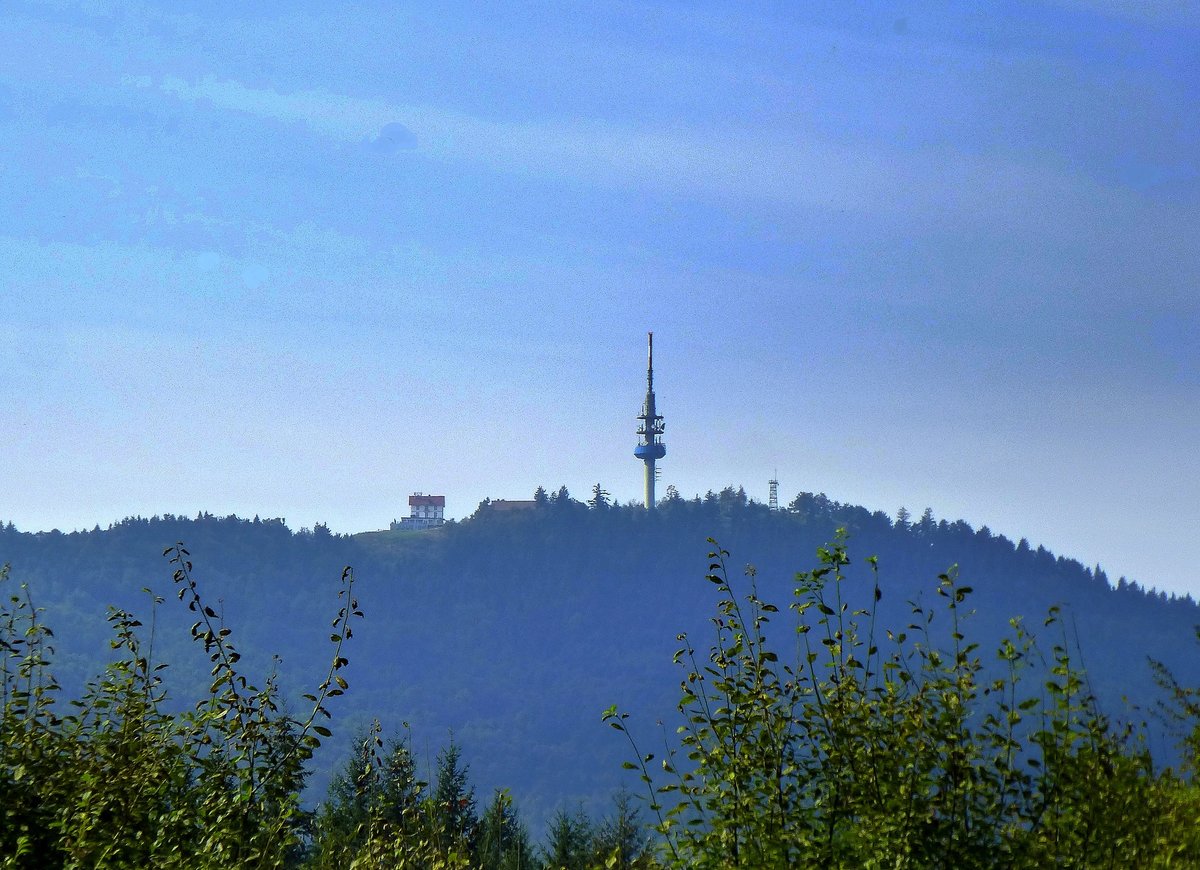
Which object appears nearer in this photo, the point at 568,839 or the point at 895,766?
the point at 895,766

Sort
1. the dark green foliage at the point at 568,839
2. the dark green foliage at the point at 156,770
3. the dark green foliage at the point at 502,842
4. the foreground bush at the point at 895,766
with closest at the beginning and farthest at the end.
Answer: the foreground bush at the point at 895,766 → the dark green foliage at the point at 156,770 → the dark green foliage at the point at 502,842 → the dark green foliage at the point at 568,839

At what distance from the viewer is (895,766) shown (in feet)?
22.2

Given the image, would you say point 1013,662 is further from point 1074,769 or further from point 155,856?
point 155,856

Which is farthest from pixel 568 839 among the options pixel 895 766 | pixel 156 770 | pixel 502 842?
pixel 895 766

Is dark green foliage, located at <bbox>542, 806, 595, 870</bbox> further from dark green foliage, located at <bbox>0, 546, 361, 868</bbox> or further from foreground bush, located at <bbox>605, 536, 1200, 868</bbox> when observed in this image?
foreground bush, located at <bbox>605, 536, 1200, 868</bbox>

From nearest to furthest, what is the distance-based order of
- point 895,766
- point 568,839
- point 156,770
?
1. point 895,766
2. point 156,770
3. point 568,839

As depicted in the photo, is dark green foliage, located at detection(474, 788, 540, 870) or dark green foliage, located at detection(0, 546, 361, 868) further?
dark green foliage, located at detection(474, 788, 540, 870)

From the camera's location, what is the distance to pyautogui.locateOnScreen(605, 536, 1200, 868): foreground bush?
6707 mm

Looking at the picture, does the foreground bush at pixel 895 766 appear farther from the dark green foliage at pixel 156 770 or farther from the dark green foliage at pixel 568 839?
the dark green foliage at pixel 568 839

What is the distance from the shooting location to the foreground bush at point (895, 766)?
264 inches

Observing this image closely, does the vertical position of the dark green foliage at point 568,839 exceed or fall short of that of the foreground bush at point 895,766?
it falls short

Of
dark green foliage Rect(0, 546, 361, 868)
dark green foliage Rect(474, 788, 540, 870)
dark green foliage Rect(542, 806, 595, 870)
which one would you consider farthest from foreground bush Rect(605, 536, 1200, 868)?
dark green foliage Rect(542, 806, 595, 870)

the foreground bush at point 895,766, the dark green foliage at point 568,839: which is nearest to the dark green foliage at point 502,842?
the foreground bush at point 895,766

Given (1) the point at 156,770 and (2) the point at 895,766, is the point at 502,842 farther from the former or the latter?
(2) the point at 895,766
